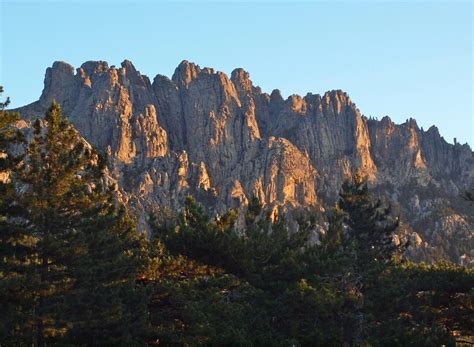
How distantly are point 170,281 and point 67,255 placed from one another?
618cm

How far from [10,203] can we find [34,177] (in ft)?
5.88

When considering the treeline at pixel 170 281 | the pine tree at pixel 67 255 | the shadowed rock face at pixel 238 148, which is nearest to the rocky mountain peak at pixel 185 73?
the shadowed rock face at pixel 238 148

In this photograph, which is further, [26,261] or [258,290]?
[258,290]

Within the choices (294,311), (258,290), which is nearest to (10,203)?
(258,290)

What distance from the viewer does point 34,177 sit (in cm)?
2994

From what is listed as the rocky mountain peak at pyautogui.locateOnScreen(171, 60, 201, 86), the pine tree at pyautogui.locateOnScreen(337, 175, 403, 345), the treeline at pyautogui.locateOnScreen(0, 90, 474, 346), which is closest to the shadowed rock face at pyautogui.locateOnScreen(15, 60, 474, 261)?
the rocky mountain peak at pyautogui.locateOnScreen(171, 60, 201, 86)

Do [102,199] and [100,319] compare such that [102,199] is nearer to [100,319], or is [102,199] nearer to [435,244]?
[100,319]

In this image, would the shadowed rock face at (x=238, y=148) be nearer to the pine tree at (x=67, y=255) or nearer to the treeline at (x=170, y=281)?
the treeline at (x=170, y=281)

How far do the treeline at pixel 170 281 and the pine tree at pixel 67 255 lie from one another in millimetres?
71

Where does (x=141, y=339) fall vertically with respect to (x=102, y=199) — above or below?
below

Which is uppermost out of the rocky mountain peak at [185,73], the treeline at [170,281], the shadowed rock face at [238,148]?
the rocky mountain peak at [185,73]

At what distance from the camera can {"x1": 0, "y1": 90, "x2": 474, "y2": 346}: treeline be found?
1123 inches

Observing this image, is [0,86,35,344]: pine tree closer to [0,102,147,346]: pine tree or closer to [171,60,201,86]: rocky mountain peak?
[0,102,147,346]: pine tree

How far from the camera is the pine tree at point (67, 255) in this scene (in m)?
28.7
